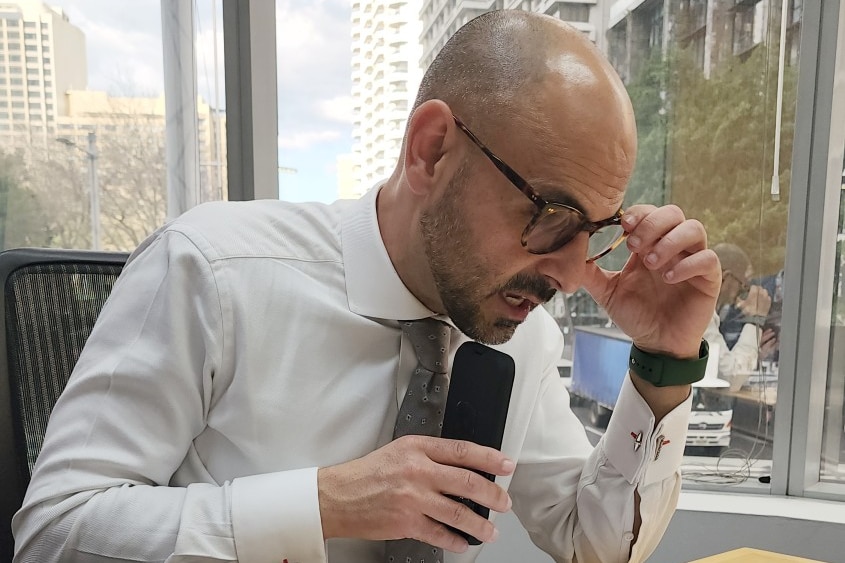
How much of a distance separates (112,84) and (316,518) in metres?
1.83

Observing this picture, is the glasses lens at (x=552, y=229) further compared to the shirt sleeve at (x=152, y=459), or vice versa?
the glasses lens at (x=552, y=229)

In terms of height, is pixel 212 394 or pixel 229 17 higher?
pixel 229 17

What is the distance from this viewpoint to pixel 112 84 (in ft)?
6.74

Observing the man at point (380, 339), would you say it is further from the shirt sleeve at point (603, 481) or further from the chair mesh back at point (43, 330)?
the chair mesh back at point (43, 330)

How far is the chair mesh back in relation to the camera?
37.0 inches

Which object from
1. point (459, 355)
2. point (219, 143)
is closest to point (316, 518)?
point (459, 355)

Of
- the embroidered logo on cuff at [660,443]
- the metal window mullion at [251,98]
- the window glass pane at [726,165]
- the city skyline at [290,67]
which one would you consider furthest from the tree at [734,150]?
the embroidered logo on cuff at [660,443]

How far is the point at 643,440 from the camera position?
989 millimetres

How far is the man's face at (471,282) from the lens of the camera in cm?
90

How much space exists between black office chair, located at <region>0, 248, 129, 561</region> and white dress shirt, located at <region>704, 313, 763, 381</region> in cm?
201

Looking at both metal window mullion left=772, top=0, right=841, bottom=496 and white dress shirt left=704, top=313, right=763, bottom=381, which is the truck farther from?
metal window mullion left=772, top=0, right=841, bottom=496

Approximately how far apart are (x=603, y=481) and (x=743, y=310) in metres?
1.55

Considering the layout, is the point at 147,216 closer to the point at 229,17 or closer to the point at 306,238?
the point at 229,17

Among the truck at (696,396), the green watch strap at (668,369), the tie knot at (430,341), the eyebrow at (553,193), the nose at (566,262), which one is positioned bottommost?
the truck at (696,396)
